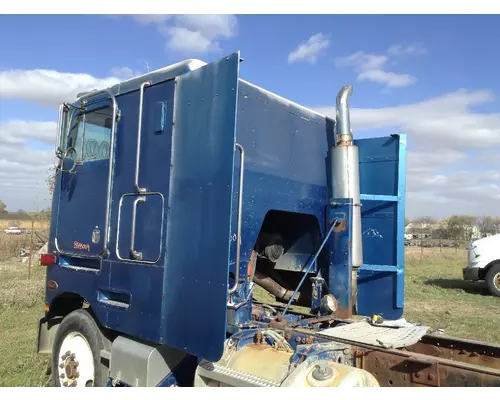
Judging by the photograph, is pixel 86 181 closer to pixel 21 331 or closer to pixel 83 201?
pixel 83 201

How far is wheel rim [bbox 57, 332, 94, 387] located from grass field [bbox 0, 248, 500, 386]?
0.83 meters

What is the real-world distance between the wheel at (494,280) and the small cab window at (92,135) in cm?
1218

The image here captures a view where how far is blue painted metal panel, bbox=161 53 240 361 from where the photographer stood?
10.3ft

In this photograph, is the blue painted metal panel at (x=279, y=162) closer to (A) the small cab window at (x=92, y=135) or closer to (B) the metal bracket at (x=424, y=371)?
(A) the small cab window at (x=92, y=135)

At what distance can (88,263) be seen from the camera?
438 centimetres

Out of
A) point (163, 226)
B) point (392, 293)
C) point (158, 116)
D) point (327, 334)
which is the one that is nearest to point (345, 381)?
point (327, 334)

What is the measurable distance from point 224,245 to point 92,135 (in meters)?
2.30

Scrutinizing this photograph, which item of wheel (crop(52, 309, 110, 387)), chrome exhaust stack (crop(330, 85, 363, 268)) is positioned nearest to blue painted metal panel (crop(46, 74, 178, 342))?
wheel (crop(52, 309, 110, 387))

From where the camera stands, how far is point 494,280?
12969mm

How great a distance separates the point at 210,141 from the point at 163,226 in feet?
2.57

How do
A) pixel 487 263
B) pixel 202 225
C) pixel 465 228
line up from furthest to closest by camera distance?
pixel 465 228, pixel 487 263, pixel 202 225

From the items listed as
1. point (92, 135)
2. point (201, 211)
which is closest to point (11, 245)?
point (92, 135)

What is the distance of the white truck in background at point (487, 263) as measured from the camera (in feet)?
42.6

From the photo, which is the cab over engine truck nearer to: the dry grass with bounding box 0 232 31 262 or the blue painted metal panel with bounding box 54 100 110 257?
the blue painted metal panel with bounding box 54 100 110 257
